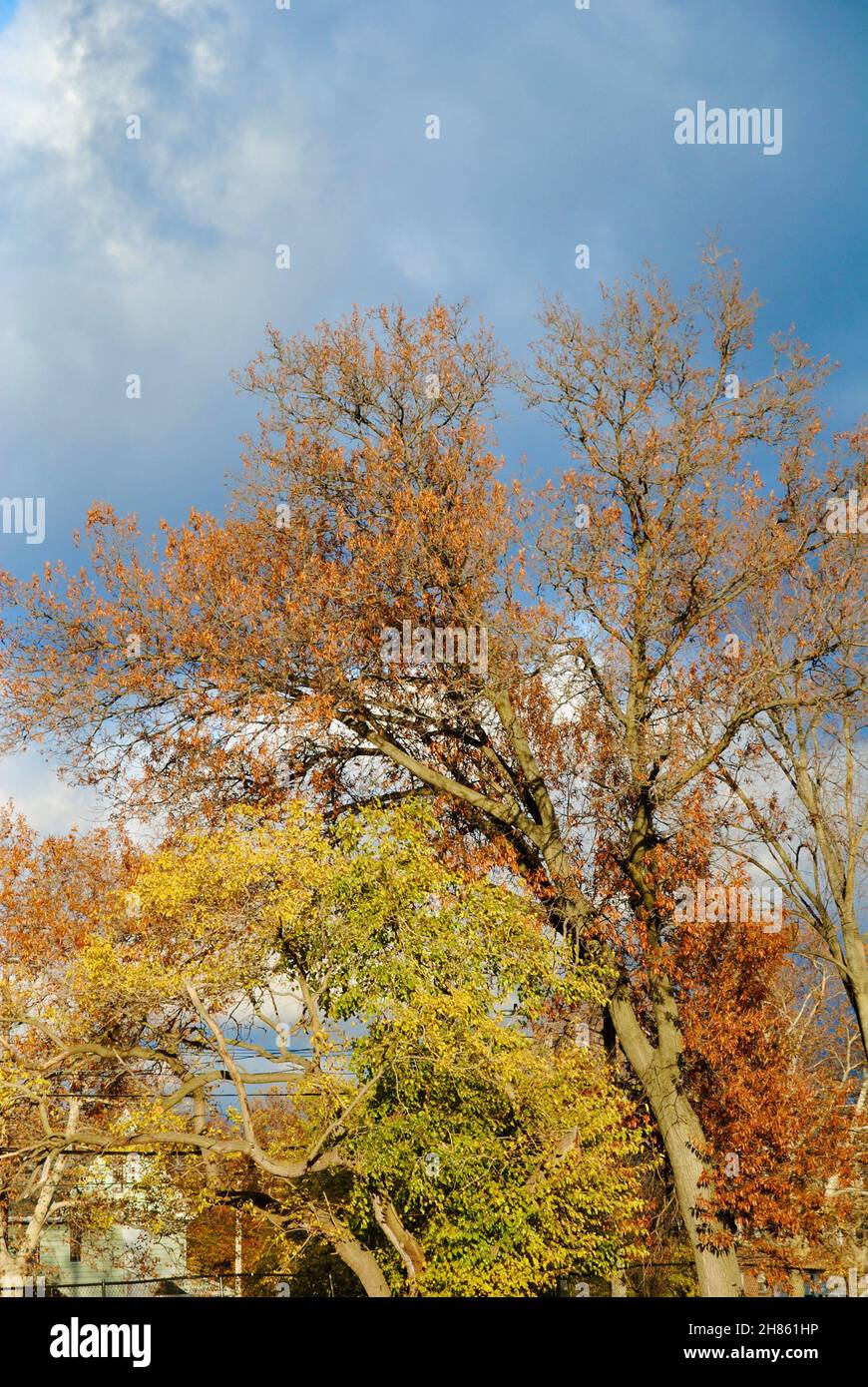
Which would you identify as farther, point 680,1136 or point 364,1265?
point 680,1136

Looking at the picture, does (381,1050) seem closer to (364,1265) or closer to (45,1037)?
(364,1265)

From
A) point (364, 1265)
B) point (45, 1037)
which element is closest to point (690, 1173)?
point (364, 1265)

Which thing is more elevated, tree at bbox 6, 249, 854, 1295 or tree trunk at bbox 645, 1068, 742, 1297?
tree at bbox 6, 249, 854, 1295

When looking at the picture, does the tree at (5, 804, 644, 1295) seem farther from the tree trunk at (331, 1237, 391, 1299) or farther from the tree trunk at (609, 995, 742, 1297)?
the tree trunk at (609, 995, 742, 1297)

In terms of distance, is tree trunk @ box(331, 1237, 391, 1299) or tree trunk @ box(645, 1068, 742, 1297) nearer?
tree trunk @ box(331, 1237, 391, 1299)

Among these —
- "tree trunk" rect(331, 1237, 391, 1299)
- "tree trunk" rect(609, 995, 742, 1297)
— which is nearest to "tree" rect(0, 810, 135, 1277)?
"tree trunk" rect(331, 1237, 391, 1299)

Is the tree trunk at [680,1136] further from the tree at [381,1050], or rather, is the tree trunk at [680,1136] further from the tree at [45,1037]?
the tree at [45,1037]

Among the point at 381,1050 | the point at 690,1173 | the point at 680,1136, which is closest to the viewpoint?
the point at 381,1050

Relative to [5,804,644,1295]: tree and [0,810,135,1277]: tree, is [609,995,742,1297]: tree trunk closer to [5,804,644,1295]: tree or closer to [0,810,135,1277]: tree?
[5,804,644,1295]: tree

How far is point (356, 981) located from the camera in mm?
14227

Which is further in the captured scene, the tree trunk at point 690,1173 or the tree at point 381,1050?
the tree trunk at point 690,1173

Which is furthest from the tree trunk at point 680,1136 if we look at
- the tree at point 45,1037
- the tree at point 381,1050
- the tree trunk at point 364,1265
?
the tree at point 45,1037

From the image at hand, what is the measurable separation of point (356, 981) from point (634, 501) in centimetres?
889

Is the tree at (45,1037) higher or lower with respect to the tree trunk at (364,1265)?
higher
